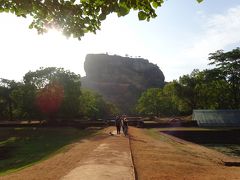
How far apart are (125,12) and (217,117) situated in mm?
58697

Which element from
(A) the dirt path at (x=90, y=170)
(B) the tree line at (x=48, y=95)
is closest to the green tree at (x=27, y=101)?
(B) the tree line at (x=48, y=95)

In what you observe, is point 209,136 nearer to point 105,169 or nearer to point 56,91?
point 56,91

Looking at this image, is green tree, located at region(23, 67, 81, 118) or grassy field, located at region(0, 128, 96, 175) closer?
grassy field, located at region(0, 128, 96, 175)

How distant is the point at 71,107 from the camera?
209 feet

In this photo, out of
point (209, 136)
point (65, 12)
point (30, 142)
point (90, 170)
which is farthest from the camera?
point (209, 136)

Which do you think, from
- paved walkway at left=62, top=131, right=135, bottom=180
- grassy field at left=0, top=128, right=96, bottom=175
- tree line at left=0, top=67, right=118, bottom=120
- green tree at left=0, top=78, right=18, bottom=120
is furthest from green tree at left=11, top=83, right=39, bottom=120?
paved walkway at left=62, top=131, right=135, bottom=180

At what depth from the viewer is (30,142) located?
44.1 m

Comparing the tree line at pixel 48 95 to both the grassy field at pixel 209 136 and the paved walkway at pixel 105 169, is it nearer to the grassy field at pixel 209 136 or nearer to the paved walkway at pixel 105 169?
the grassy field at pixel 209 136

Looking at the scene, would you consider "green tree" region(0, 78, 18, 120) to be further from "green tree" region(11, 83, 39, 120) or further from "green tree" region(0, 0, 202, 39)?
"green tree" region(0, 0, 202, 39)

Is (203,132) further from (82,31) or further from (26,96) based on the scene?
(82,31)

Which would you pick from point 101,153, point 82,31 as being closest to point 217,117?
point 101,153

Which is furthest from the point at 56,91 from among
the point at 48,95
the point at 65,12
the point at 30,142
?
the point at 65,12

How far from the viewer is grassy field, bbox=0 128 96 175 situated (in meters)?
32.4

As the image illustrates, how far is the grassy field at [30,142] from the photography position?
3240 cm
